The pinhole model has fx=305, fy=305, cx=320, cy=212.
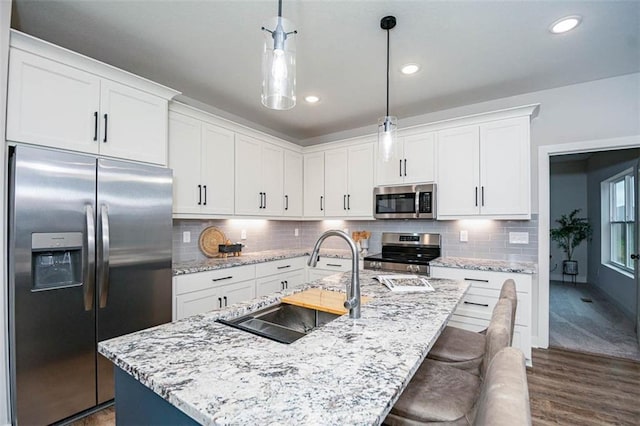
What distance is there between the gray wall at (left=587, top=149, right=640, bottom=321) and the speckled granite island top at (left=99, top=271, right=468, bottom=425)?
4684mm

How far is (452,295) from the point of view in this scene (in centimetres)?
171

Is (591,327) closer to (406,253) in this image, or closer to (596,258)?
(406,253)

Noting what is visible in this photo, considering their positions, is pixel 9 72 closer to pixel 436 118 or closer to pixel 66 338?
pixel 66 338

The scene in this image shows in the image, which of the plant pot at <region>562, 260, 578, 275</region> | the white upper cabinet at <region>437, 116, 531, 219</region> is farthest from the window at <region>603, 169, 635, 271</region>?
the white upper cabinet at <region>437, 116, 531, 219</region>

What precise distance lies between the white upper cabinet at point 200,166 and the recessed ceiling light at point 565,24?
116 inches

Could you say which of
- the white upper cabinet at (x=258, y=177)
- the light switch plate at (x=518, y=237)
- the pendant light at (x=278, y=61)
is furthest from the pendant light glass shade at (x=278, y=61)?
the light switch plate at (x=518, y=237)

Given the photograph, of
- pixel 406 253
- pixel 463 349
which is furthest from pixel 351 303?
pixel 406 253

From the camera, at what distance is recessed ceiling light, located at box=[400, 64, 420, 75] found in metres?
2.67

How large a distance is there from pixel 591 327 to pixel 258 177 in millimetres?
4452

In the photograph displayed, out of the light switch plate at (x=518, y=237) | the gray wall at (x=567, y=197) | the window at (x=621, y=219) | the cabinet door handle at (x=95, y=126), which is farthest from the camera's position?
the gray wall at (x=567, y=197)

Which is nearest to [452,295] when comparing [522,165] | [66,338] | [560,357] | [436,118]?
[522,165]

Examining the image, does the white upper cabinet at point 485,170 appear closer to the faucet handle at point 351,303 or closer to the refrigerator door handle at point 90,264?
the faucet handle at point 351,303

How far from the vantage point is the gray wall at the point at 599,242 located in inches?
169

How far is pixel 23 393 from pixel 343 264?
2.94 metres
